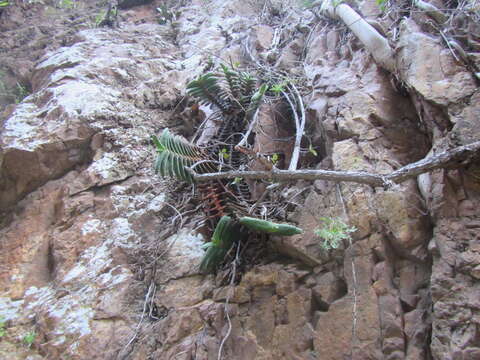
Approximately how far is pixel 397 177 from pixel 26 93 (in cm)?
483

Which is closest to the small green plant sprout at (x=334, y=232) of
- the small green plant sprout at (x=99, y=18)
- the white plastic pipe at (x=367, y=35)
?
the white plastic pipe at (x=367, y=35)

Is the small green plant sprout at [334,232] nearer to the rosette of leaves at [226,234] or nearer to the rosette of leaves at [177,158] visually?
the rosette of leaves at [226,234]

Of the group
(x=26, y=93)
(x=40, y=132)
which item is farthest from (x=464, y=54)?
(x=26, y=93)

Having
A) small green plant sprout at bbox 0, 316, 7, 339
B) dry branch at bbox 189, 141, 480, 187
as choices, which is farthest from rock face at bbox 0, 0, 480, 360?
dry branch at bbox 189, 141, 480, 187

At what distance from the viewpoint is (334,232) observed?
7.19ft

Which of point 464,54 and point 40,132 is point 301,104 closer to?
point 464,54

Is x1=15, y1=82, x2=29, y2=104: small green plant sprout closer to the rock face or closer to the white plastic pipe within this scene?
the rock face

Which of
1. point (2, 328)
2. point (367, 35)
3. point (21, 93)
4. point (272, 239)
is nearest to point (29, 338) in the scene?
point (2, 328)

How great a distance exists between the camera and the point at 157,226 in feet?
10.7

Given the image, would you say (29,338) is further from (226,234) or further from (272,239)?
(272,239)

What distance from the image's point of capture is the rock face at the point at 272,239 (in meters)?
2.04

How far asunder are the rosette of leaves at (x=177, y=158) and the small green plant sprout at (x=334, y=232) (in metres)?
1.10

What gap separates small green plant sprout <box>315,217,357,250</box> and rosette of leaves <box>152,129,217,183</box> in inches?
43.2

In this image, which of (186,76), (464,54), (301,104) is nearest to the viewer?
(464,54)
